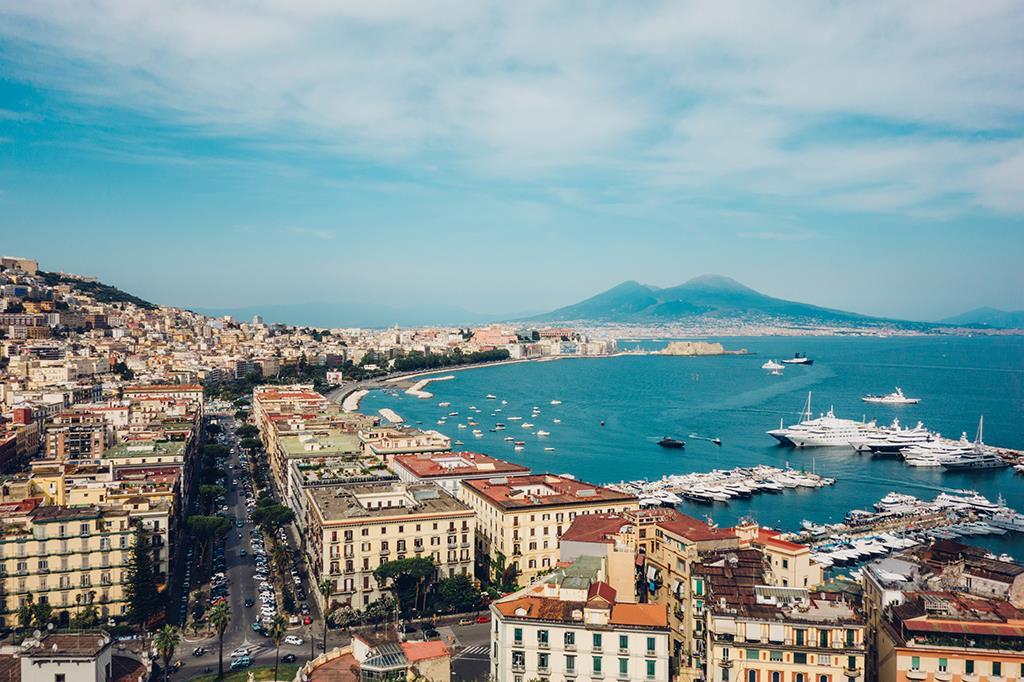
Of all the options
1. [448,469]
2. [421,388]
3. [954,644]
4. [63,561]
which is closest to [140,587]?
[63,561]

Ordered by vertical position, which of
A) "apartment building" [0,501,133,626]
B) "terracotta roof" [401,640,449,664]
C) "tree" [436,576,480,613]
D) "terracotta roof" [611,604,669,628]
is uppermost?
"terracotta roof" [611,604,669,628]

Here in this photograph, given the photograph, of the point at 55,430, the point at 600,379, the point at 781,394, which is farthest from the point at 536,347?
the point at 55,430

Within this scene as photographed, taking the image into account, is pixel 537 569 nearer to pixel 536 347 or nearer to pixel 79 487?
pixel 79 487

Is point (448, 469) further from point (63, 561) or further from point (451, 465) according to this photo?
point (63, 561)

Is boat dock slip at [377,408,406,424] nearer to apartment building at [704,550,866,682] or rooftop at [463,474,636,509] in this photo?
rooftop at [463,474,636,509]

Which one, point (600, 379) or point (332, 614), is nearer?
point (332, 614)

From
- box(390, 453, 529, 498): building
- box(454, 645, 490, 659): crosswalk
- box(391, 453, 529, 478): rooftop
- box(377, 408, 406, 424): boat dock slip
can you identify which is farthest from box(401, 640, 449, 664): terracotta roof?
box(377, 408, 406, 424): boat dock slip

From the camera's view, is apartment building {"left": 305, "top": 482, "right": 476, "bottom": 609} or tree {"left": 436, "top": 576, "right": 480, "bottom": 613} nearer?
apartment building {"left": 305, "top": 482, "right": 476, "bottom": 609}
